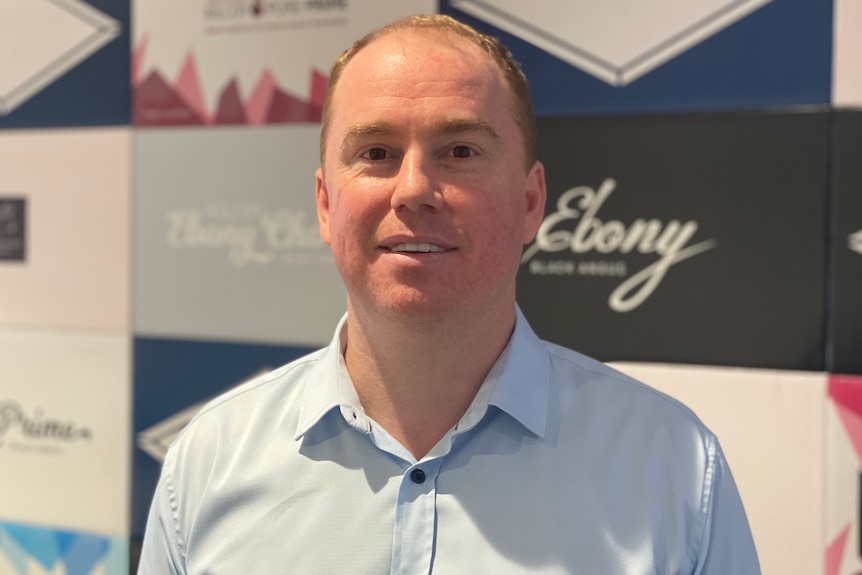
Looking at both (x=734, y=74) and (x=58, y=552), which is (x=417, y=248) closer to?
(x=734, y=74)

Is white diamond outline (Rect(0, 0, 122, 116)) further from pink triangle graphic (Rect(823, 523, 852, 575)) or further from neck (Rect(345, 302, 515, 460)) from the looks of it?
pink triangle graphic (Rect(823, 523, 852, 575))

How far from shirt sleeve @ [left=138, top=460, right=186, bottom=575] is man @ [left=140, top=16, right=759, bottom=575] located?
0.06 feet

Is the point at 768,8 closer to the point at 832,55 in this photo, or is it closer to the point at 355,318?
the point at 832,55

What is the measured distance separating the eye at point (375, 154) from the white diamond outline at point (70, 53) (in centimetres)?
138

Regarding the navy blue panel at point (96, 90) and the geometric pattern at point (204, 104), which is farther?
the navy blue panel at point (96, 90)

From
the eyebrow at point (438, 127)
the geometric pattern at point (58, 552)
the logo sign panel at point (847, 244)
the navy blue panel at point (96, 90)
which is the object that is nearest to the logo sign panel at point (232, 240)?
the navy blue panel at point (96, 90)

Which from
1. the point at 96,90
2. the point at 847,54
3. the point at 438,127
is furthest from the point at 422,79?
the point at 96,90

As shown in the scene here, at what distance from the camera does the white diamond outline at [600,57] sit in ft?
5.14

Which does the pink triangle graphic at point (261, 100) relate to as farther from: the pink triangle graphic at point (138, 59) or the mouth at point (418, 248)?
the mouth at point (418, 248)

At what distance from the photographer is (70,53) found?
2.13m

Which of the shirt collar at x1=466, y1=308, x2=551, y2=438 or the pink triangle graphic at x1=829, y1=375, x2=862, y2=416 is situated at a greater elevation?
the shirt collar at x1=466, y1=308, x2=551, y2=438

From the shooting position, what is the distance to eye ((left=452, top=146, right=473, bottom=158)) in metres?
0.99

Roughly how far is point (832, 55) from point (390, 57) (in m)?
0.94

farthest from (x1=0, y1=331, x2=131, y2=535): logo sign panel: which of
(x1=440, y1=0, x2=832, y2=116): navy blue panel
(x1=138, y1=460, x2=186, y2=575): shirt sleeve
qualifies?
(x1=440, y1=0, x2=832, y2=116): navy blue panel
